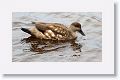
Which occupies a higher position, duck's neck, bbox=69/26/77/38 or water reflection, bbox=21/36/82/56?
duck's neck, bbox=69/26/77/38

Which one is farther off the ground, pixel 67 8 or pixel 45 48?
pixel 67 8

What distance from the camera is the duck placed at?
4.35 feet

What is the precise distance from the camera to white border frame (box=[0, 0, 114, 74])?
4.31 ft

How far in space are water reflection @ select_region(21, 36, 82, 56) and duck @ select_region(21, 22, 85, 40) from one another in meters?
0.02

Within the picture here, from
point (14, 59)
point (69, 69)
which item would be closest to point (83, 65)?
point (69, 69)

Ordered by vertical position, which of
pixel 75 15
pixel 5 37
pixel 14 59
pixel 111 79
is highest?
pixel 75 15

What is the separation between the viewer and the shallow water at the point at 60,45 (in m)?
1.32

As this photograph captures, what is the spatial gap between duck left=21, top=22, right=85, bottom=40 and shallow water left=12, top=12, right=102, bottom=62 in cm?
2

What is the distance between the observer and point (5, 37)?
1.33 metres

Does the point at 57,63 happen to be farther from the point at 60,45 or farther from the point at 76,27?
the point at 76,27

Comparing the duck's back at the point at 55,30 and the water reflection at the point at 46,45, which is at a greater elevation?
the duck's back at the point at 55,30

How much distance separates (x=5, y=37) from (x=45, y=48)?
209 millimetres

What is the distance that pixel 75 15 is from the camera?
4.35ft

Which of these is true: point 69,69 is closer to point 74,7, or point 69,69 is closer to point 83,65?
point 83,65
